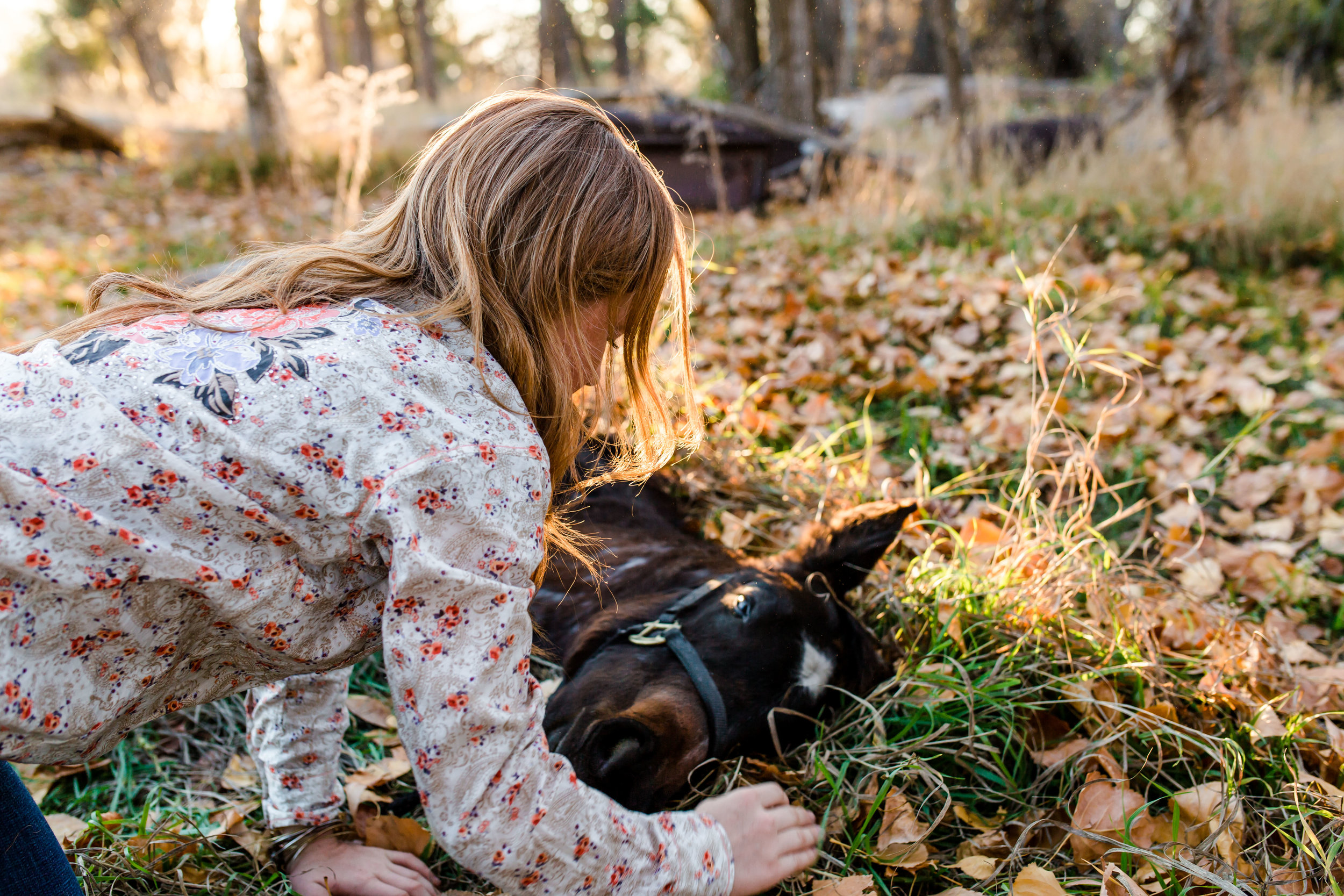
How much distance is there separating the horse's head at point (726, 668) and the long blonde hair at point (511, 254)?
631 millimetres

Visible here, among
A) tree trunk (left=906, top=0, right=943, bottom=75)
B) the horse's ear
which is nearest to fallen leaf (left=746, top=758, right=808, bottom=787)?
the horse's ear

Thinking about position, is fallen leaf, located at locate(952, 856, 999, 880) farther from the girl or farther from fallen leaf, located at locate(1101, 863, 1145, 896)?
the girl

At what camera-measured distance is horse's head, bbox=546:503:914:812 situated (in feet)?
5.47

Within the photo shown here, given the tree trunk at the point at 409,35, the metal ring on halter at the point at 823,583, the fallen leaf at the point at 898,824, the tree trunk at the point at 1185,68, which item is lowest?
the fallen leaf at the point at 898,824

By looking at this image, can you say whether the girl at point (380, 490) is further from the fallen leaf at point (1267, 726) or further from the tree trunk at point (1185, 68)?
the tree trunk at point (1185, 68)

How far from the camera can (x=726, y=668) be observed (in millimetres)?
1884

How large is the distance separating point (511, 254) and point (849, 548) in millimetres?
1285

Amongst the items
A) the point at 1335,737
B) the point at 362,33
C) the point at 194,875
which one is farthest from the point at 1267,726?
the point at 362,33

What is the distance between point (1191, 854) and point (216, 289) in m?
2.23

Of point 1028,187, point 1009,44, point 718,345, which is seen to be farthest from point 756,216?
point 1009,44

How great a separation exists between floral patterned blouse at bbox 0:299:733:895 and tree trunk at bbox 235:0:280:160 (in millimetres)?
8925

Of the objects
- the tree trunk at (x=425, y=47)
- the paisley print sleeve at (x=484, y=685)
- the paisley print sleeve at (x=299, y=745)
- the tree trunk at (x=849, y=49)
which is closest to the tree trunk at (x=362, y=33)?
the tree trunk at (x=425, y=47)

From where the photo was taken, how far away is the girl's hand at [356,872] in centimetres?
166

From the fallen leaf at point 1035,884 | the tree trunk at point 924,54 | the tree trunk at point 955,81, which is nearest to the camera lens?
the fallen leaf at point 1035,884
